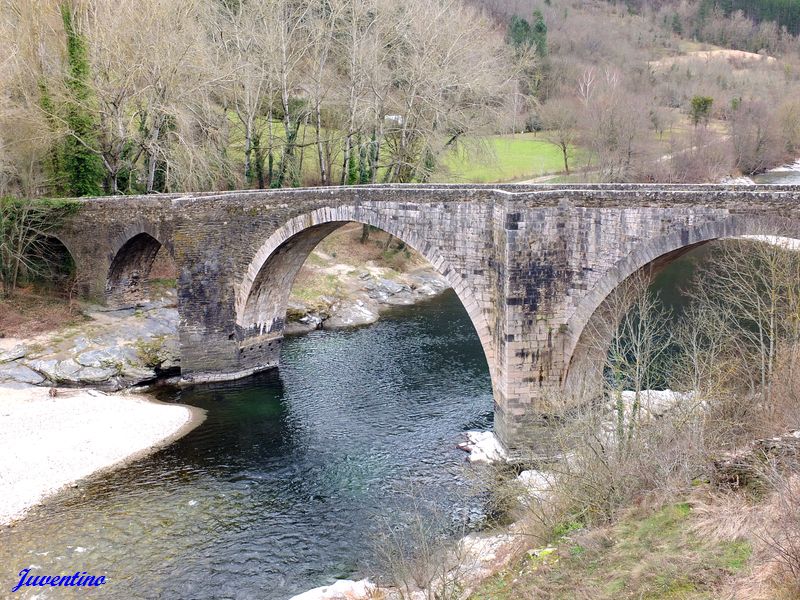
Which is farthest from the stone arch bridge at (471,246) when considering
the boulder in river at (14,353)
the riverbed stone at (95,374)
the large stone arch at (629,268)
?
the boulder in river at (14,353)

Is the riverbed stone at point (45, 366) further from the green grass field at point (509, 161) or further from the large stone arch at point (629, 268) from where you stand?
the green grass field at point (509, 161)

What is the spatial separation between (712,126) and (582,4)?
186 ft

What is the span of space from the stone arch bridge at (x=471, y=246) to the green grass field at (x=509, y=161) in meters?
14.2

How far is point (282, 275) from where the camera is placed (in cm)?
2348

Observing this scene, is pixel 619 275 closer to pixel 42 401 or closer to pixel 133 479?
pixel 133 479

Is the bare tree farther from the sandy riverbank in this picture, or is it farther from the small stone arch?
the sandy riverbank

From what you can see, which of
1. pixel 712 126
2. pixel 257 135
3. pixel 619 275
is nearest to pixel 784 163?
pixel 712 126

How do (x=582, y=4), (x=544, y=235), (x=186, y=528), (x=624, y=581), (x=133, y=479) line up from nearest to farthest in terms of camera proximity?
(x=624, y=581) < (x=186, y=528) < (x=544, y=235) < (x=133, y=479) < (x=582, y=4)

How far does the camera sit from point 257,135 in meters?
33.7

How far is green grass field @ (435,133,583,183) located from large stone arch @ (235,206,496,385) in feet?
46.5

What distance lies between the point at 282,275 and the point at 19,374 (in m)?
8.53

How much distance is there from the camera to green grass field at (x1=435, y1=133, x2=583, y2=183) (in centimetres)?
3488

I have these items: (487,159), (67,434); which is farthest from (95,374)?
(487,159)

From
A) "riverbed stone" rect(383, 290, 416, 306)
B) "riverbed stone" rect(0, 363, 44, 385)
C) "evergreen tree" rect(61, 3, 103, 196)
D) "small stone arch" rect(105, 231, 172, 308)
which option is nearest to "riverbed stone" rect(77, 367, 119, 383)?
"riverbed stone" rect(0, 363, 44, 385)
